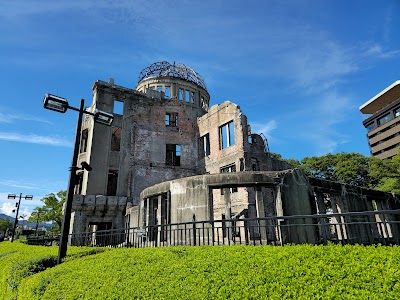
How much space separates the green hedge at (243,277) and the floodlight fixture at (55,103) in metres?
4.93

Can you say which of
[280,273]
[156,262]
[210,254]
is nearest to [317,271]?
[280,273]

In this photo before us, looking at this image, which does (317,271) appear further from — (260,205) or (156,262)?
(260,205)

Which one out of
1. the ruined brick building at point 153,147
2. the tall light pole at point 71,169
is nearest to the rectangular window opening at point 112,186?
the ruined brick building at point 153,147

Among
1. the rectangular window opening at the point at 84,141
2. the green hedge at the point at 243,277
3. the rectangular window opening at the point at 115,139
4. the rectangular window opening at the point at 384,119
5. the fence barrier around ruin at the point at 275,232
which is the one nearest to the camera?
the green hedge at the point at 243,277

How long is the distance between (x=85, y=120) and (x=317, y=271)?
27.4 m

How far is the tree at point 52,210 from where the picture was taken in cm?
4163

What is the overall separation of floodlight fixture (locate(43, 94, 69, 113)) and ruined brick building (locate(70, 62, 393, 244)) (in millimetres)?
6321

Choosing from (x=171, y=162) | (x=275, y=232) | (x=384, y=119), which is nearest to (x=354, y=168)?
(x=171, y=162)

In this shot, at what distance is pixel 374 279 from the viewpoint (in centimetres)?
365

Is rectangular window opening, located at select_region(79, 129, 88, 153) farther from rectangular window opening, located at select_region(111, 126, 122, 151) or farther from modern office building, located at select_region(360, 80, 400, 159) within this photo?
modern office building, located at select_region(360, 80, 400, 159)

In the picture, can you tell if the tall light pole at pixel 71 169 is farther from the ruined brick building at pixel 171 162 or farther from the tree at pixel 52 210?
the tree at pixel 52 210

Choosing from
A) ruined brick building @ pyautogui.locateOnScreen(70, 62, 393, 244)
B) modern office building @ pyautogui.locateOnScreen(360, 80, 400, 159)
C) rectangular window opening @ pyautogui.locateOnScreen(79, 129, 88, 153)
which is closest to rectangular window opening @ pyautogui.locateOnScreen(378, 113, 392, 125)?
modern office building @ pyautogui.locateOnScreen(360, 80, 400, 159)

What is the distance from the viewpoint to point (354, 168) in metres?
39.6

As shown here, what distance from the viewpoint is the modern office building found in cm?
6094
